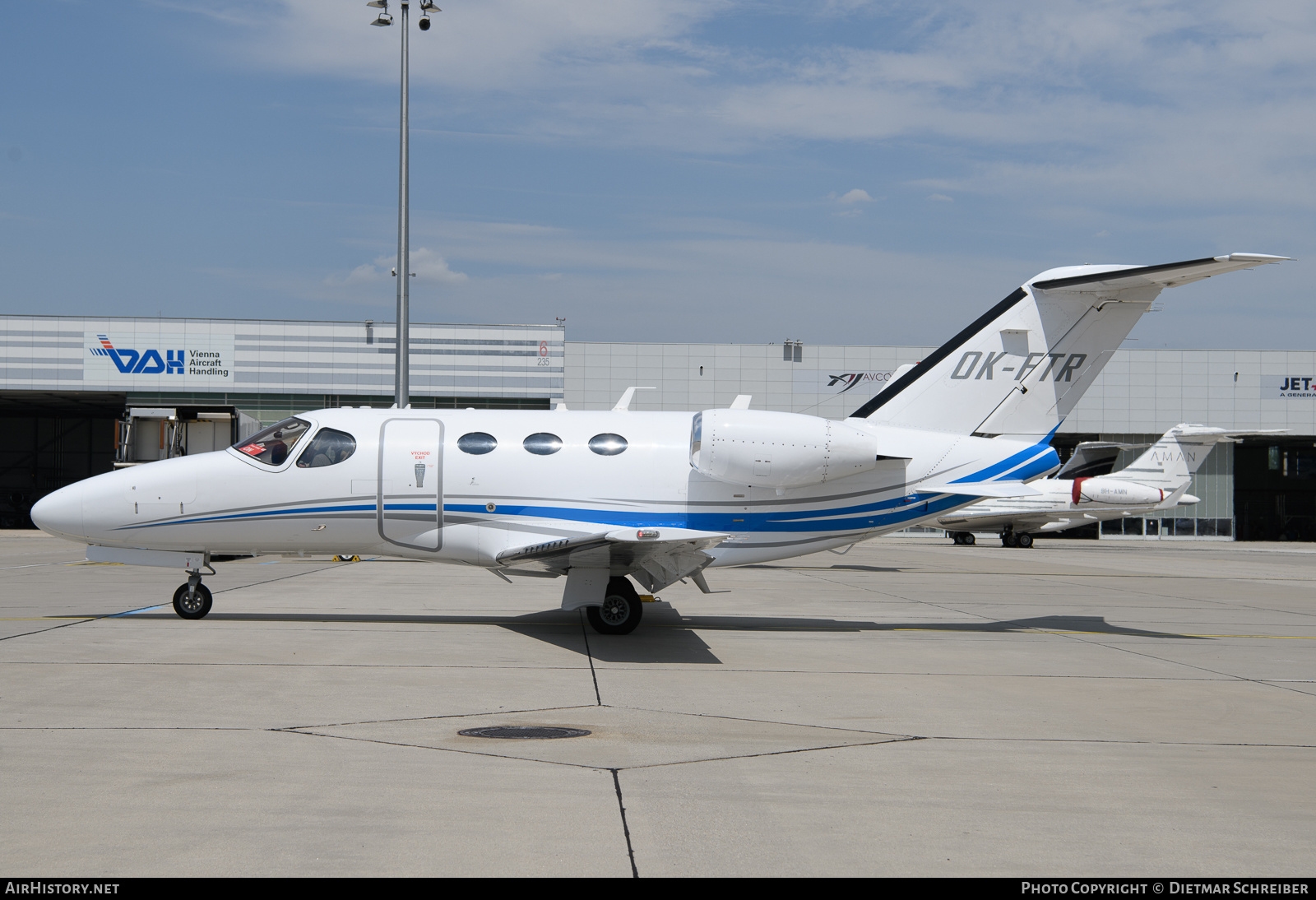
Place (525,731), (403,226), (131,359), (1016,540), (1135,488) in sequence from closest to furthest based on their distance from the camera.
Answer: (525,731), (403,226), (1135,488), (131,359), (1016,540)

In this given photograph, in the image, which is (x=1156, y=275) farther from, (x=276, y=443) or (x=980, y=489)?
(x=276, y=443)

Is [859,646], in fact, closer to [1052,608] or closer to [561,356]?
[1052,608]

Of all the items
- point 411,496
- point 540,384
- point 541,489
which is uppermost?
point 540,384

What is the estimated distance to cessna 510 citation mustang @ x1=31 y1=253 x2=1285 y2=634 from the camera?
1224 centimetres

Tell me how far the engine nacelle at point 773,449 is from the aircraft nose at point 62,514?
7497 millimetres

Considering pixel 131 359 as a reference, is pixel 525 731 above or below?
below

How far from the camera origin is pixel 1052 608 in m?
17.0

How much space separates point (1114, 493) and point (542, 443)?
99.5ft

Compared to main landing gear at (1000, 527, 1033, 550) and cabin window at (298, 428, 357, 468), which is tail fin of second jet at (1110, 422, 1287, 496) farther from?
cabin window at (298, 428, 357, 468)

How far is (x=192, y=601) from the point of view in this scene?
41.0ft

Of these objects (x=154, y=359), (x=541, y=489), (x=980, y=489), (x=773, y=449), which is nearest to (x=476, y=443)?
(x=541, y=489)

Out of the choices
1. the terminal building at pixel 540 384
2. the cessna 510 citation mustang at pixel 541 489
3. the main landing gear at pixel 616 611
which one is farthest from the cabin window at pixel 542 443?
the terminal building at pixel 540 384

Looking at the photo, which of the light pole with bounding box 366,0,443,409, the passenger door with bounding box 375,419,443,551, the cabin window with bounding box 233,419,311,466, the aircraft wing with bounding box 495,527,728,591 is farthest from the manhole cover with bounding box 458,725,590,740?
the light pole with bounding box 366,0,443,409
